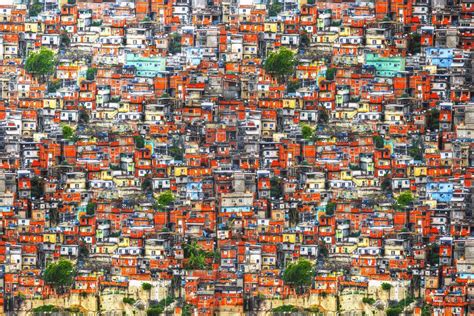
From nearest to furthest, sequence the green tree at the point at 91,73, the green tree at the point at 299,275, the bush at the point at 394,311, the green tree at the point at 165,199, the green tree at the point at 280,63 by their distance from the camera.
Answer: the green tree at the point at 299,275, the green tree at the point at 165,199, the bush at the point at 394,311, the green tree at the point at 280,63, the green tree at the point at 91,73

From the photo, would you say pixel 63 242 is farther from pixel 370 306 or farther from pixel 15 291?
pixel 370 306

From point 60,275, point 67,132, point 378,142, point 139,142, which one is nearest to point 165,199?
point 139,142

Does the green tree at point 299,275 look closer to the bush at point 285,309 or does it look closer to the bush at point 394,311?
the bush at point 285,309

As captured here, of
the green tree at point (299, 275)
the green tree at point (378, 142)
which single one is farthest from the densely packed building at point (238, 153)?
the green tree at point (299, 275)

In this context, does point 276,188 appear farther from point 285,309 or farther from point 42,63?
point 42,63

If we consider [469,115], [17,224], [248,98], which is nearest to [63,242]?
[17,224]

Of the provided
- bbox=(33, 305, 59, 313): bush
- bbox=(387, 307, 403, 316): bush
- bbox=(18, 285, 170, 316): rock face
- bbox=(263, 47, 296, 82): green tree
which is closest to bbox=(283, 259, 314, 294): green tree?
bbox=(387, 307, 403, 316): bush

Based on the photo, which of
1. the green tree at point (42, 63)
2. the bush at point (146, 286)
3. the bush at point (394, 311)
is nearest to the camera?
the bush at point (146, 286)
